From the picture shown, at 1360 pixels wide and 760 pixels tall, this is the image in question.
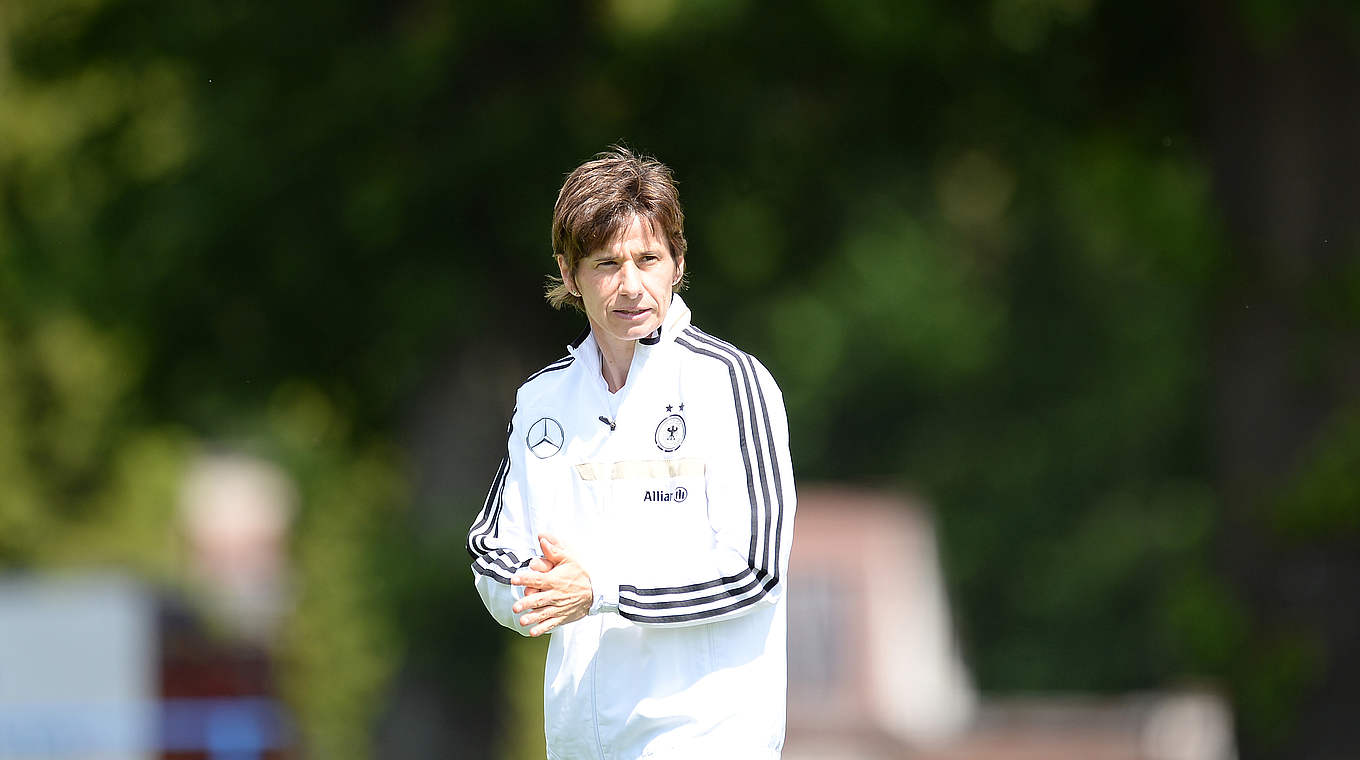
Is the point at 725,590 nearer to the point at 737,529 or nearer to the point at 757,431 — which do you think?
the point at 737,529

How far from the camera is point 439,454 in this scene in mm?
16672

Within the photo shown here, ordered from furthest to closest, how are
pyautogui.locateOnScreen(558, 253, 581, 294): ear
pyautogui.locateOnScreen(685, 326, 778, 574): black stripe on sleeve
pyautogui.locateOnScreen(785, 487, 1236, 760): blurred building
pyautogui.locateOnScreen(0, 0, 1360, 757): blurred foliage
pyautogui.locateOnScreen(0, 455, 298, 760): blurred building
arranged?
pyautogui.locateOnScreen(785, 487, 1236, 760): blurred building → pyautogui.locateOnScreen(0, 455, 298, 760): blurred building → pyautogui.locateOnScreen(0, 0, 1360, 757): blurred foliage → pyautogui.locateOnScreen(558, 253, 581, 294): ear → pyautogui.locateOnScreen(685, 326, 778, 574): black stripe on sleeve

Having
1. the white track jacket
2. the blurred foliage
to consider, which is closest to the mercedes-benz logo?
the white track jacket

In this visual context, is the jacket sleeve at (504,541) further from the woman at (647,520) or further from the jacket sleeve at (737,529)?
the jacket sleeve at (737,529)

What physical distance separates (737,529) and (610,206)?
0.72m

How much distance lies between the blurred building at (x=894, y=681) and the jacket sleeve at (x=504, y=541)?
24496 mm

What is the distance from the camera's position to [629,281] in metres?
3.95

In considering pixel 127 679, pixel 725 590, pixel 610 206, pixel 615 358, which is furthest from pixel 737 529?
pixel 127 679

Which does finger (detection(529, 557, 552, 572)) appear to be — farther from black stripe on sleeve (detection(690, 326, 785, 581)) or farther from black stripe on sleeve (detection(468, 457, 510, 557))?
black stripe on sleeve (detection(690, 326, 785, 581))

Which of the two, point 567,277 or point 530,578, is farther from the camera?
point 567,277

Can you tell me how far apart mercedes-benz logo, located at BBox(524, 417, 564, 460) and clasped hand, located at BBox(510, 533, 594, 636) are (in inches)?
12.0

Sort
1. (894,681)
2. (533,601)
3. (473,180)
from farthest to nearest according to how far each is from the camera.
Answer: (894,681), (473,180), (533,601)

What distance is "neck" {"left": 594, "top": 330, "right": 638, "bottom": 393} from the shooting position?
413 centimetres

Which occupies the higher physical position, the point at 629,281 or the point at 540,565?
the point at 629,281
